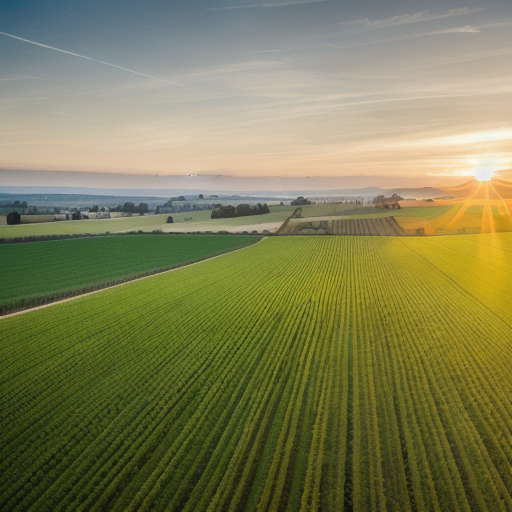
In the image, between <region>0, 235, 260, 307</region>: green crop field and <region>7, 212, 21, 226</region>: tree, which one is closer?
<region>0, 235, 260, 307</region>: green crop field

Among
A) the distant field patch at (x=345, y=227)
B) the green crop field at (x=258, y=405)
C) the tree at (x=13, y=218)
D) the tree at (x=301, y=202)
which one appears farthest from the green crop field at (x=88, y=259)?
the tree at (x=301, y=202)

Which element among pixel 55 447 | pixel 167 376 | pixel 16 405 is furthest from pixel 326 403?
pixel 16 405

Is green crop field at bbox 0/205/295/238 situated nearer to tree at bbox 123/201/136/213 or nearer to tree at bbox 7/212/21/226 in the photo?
tree at bbox 7/212/21/226

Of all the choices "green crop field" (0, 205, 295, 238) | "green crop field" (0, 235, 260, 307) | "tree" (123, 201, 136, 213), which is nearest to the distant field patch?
"green crop field" (0, 205, 295, 238)

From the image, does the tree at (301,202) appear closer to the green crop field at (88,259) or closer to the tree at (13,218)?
the green crop field at (88,259)

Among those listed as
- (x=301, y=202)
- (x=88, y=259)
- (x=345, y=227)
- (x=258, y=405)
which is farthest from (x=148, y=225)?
(x=258, y=405)

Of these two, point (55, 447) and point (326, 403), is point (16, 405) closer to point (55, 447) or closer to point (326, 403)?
point (55, 447)
